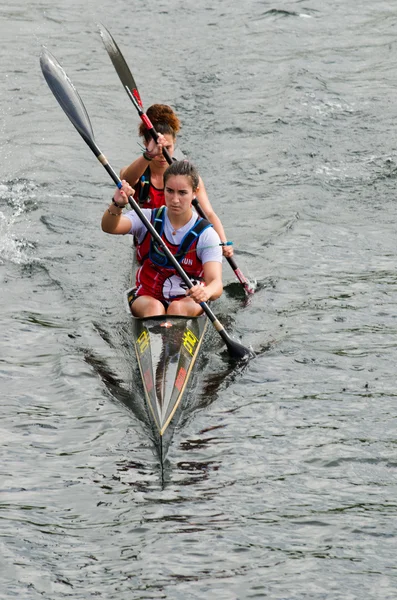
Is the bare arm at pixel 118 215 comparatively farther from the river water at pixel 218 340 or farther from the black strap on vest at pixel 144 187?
the black strap on vest at pixel 144 187

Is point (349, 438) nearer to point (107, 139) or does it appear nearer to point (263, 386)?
point (263, 386)

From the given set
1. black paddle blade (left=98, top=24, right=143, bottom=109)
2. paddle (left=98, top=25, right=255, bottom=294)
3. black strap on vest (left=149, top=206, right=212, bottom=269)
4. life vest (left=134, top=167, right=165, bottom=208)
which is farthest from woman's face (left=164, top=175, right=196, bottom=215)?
black paddle blade (left=98, top=24, right=143, bottom=109)

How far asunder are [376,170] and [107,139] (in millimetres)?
4057

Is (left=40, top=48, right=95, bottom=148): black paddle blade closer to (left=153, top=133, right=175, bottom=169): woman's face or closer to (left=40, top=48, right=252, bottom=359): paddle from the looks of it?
(left=40, top=48, right=252, bottom=359): paddle

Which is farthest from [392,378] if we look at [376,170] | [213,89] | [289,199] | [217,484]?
[213,89]

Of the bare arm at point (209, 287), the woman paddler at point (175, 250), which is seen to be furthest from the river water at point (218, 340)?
the bare arm at point (209, 287)

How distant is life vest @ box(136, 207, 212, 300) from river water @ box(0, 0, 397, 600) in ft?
1.93

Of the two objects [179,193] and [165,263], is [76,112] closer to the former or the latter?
[179,193]

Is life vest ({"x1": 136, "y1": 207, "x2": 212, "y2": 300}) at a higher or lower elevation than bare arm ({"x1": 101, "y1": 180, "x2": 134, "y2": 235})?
lower

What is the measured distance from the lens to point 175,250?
300 inches

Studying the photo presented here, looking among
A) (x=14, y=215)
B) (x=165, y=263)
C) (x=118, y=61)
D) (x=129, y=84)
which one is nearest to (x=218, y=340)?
(x=165, y=263)

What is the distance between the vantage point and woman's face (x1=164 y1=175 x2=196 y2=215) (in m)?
7.11

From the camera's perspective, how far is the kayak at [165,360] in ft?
20.4

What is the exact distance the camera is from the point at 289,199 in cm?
1201
